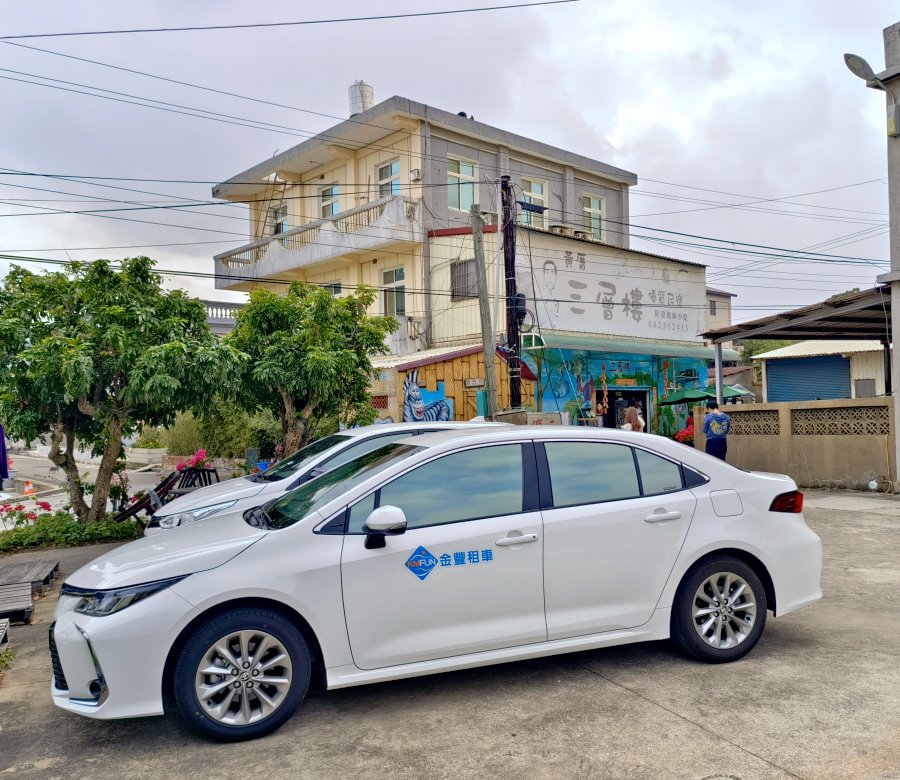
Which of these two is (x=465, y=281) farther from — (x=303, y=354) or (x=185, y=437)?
(x=303, y=354)

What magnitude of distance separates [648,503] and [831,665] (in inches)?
59.9

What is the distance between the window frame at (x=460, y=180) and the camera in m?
24.0

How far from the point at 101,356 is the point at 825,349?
26.6 metres

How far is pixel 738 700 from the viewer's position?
4336mm

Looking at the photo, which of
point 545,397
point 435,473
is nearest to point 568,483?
point 435,473

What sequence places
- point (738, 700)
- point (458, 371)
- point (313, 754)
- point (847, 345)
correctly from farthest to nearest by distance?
1. point (847, 345)
2. point (458, 371)
3. point (738, 700)
4. point (313, 754)

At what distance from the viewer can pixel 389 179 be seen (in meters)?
24.1

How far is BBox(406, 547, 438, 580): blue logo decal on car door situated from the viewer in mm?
4234

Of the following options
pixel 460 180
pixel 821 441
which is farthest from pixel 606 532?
pixel 460 180

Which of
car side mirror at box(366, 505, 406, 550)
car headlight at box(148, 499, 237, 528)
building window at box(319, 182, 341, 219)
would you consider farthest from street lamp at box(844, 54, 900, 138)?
building window at box(319, 182, 341, 219)

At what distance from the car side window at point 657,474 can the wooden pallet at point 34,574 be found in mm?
5564

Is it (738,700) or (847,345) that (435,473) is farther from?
(847,345)

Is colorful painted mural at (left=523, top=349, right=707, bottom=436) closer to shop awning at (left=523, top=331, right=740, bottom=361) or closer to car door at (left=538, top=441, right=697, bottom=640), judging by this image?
shop awning at (left=523, top=331, right=740, bottom=361)

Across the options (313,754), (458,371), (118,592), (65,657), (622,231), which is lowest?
(313,754)
